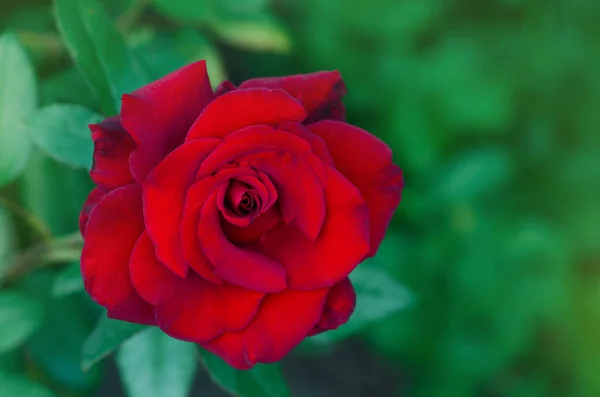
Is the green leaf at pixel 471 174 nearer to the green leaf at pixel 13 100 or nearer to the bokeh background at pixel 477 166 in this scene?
the bokeh background at pixel 477 166

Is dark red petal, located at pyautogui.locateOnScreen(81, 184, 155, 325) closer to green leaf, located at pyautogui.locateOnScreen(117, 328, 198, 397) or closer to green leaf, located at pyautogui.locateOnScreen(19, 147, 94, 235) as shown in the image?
green leaf, located at pyautogui.locateOnScreen(117, 328, 198, 397)

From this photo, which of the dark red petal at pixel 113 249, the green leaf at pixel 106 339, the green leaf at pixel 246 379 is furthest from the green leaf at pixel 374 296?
the dark red petal at pixel 113 249

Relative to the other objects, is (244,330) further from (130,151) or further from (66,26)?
(66,26)

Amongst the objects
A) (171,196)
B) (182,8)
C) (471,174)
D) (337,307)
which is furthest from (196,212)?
(471,174)

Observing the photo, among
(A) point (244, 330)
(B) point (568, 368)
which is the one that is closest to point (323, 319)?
(A) point (244, 330)

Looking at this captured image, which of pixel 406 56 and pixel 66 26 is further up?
pixel 66 26

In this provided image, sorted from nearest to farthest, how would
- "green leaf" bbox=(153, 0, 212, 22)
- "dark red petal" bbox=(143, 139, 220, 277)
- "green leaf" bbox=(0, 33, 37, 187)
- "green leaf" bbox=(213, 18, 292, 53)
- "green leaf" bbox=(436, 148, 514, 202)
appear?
"dark red petal" bbox=(143, 139, 220, 277)
"green leaf" bbox=(0, 33, 37, 187)
"green leaf" bbox=(153, 0, 212, 22)
"green leaf" bbox=(213, 18, 292, 53)
"green leaf" bbox=(436, 148, 514, 202)

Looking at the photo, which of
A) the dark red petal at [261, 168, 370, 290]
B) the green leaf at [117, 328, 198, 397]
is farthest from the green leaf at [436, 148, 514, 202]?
the dark red petal at [261, 168, 370, 290]
